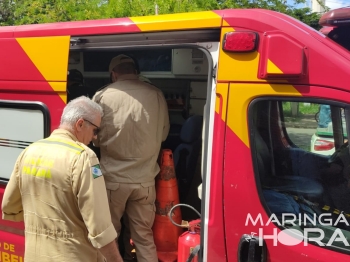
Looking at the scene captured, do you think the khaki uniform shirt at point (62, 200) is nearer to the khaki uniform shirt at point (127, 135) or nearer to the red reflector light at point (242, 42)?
the khaki uniform shirt at point (127, 135)

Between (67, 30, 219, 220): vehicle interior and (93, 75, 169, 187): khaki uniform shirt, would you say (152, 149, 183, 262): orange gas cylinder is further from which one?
(67, 30, 219, 220): vehicle interior

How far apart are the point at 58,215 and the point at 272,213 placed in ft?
3.61

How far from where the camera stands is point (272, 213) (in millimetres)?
2062

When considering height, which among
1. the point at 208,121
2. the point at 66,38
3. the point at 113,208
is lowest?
the point at 113,208

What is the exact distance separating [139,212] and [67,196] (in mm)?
825

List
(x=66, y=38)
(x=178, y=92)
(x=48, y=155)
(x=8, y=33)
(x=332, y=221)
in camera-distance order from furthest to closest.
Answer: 1. (x=178, y=92)
2. (x=8, y=33)
3. (x=66, y=38)
4. (x=48, y=155)
5. (x=332, y=221)

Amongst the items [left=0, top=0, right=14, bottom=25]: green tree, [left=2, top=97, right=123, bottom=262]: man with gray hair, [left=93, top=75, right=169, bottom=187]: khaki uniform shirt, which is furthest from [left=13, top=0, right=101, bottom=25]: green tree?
[left=2, top=97, right=123, bottom=262]: man with gray hair

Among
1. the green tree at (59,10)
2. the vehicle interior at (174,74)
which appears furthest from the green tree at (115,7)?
the vehicle interior at (174,74)

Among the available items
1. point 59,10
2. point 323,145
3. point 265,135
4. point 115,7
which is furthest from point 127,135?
point 59,10

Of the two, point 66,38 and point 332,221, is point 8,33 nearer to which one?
point 66,38

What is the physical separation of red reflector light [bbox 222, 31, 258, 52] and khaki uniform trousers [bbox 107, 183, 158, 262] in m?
1.19

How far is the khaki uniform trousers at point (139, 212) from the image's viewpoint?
2.81 metres

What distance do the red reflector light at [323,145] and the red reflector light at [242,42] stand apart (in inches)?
23.7

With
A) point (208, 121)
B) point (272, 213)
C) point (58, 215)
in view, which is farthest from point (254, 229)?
point (58, 215)
